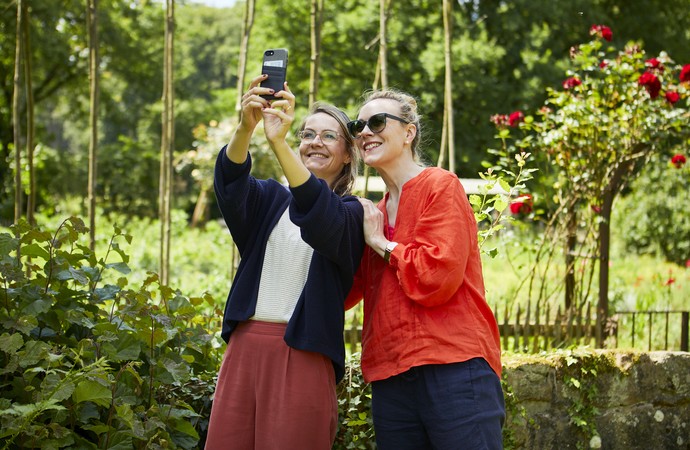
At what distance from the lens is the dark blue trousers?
1827mm

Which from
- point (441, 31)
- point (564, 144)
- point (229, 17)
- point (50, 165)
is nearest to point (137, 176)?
point (50, 165)

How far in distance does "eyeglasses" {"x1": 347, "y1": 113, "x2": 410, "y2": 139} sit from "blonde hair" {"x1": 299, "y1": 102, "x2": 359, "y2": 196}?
0.06 metres

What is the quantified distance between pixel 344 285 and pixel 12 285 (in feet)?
3.44

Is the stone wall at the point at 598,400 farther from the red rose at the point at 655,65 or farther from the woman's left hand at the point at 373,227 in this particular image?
the red rose at the point at 655,65

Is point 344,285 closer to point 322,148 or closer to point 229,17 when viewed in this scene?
point 322,148

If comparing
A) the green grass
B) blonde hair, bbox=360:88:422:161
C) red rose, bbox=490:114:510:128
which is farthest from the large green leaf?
red rose, bbox=490:114:510:128

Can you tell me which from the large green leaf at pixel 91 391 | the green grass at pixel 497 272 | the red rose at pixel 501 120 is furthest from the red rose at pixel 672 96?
the large green leaf at pixel 91 391

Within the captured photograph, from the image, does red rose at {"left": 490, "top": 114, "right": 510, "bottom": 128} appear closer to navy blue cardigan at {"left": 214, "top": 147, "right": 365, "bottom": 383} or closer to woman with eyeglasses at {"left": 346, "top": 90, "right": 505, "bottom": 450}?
woman with eyeglasses at {"left": 346, "top": 90, "right": 505, "bottom": 450}

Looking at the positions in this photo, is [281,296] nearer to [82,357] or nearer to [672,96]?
[82,357]

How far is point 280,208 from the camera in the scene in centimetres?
205

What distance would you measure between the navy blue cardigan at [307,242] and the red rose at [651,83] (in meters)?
3.39

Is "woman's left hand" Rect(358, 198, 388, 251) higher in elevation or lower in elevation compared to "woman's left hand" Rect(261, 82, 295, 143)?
lower

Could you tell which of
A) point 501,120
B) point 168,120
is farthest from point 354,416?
point 501,120

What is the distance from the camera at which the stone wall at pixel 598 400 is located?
3111mm
